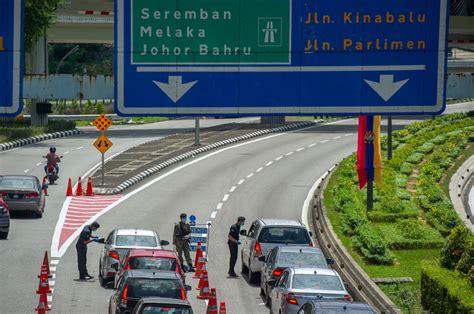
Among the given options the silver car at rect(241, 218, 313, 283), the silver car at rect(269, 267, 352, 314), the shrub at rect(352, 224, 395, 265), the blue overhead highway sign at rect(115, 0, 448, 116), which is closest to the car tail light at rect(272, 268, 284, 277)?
the silver car at rect(269, 267, 352, 314)

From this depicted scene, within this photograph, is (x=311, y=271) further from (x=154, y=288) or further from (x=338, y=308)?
(x=338, y=308)

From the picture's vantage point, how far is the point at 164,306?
22203mm

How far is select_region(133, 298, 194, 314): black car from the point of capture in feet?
72.8

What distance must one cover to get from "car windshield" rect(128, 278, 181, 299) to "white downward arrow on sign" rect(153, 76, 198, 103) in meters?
5.34

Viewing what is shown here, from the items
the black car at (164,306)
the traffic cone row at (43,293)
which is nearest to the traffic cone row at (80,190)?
the traffic cone row at (43,293)

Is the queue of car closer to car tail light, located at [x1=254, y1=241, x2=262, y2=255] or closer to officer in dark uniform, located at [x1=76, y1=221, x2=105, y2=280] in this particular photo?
car tail light, located at [x1=254, y1=241, x2=262, y2=255]

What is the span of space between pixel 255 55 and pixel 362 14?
2011 millimetres

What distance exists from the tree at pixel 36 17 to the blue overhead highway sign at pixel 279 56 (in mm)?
44651

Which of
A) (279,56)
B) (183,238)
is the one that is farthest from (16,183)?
(279,56)

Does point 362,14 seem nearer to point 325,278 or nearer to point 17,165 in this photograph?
point 325,278

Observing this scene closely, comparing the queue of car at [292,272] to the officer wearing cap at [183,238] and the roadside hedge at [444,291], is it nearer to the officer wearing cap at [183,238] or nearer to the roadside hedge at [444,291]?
the officer wearing cap at [183,238]

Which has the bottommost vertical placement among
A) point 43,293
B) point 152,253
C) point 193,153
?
point 43,293

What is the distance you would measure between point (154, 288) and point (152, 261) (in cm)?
368

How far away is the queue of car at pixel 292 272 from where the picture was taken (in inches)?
961
